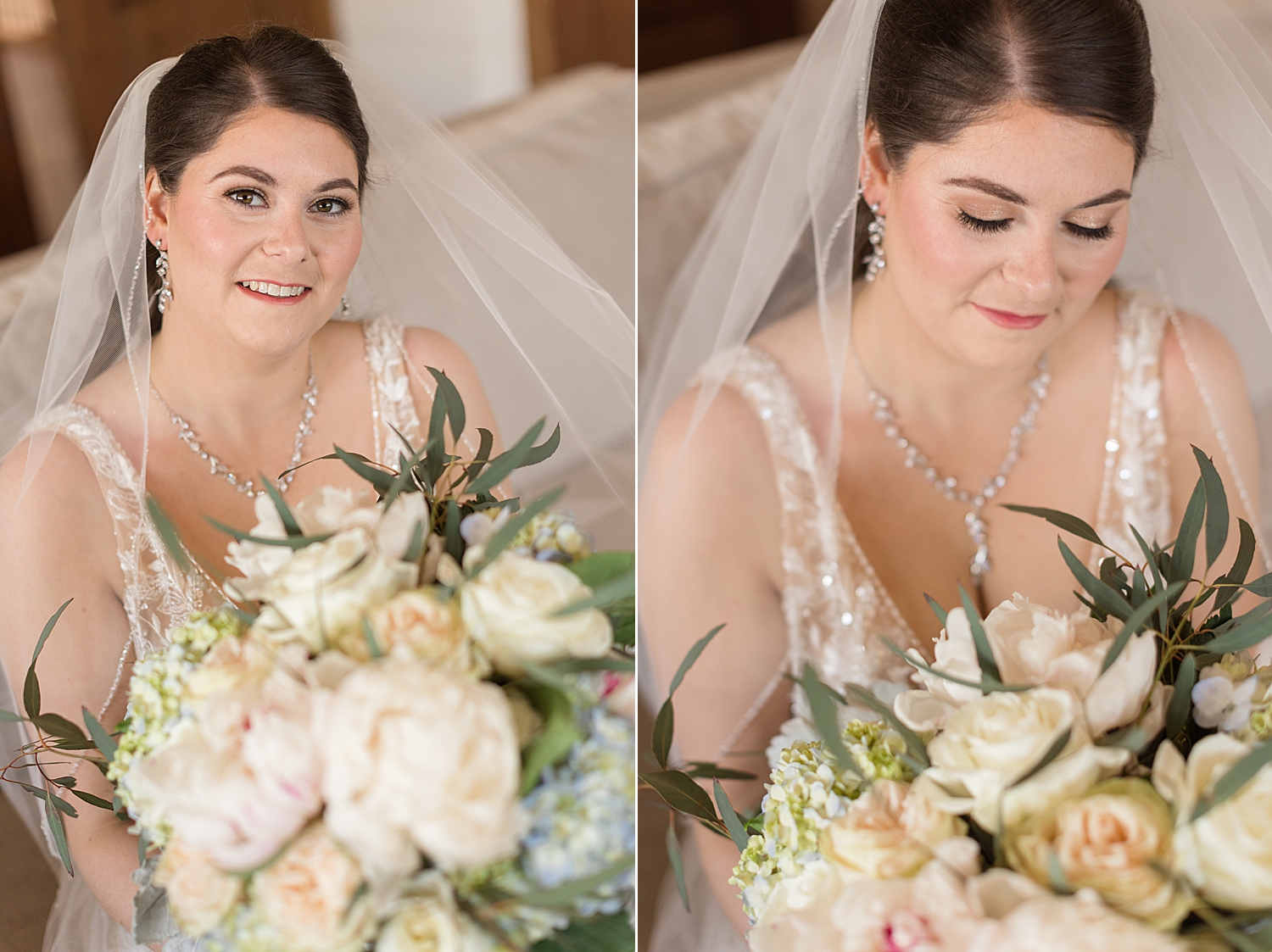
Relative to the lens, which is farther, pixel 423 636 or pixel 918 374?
pixel 918 374

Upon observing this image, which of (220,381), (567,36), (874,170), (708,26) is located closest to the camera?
(220,381)

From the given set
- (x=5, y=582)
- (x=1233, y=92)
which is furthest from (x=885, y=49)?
(x=5, y=582)

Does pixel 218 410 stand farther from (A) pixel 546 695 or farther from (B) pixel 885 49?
(B) pixel 885 49

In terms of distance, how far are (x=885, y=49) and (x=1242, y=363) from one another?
0.69m

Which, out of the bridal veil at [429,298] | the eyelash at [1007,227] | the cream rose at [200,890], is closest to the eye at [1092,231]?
the eyelash at [1007,227]

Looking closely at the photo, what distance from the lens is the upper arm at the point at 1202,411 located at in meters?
1.26

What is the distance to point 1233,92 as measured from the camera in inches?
40.3

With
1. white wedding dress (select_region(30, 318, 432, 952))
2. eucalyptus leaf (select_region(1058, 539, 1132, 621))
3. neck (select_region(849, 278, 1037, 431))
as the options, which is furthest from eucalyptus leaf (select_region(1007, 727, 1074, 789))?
neck (select_region(849, 278, 1037, 431))

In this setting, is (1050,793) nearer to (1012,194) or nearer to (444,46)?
(1012,194)

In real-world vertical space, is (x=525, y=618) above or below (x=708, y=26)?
below

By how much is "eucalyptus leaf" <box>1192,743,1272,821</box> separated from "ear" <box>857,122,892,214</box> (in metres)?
0.74

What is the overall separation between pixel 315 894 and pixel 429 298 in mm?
647

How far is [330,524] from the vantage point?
24.8 inches

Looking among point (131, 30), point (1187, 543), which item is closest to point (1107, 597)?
point (1187, 543)
